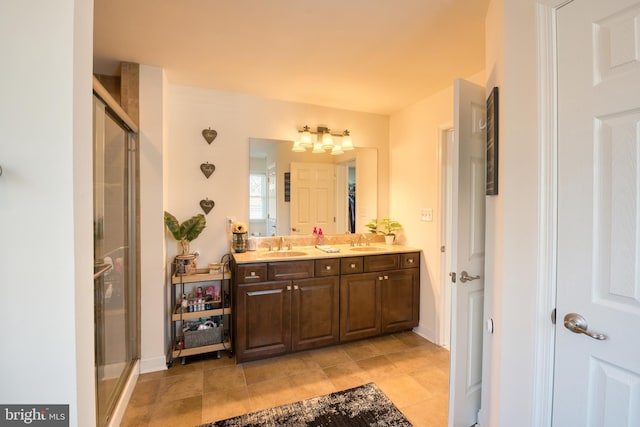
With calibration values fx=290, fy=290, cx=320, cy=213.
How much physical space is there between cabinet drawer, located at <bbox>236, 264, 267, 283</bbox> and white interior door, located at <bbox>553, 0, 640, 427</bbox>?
76.9 inches

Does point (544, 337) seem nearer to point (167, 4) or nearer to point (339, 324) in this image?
point (339, 324)

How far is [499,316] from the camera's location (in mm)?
1321

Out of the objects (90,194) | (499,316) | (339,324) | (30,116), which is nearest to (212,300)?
(339,324)

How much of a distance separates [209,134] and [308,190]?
118cm

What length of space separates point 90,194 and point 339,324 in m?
2.27

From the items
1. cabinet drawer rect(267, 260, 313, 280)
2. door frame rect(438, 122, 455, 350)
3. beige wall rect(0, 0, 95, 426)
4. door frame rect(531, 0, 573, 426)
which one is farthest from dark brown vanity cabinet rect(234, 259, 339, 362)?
door frame rect(531, 0, 573, 426)

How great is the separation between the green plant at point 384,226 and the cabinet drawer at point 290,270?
1.13 meters

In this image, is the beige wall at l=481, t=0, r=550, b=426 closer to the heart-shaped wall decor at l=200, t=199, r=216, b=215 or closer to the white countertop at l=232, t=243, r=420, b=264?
the white countertop at l=232, t=243, r=420, b=264

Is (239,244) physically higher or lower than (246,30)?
lower

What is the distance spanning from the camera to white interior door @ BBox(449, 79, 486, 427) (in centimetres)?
161

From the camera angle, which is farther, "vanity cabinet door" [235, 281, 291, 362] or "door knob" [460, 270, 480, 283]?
"vanity cabinet door" [235, 281, 291, 362]

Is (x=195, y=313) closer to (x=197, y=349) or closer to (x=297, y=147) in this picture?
(x=197, y=349)

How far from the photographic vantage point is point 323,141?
10.5ft

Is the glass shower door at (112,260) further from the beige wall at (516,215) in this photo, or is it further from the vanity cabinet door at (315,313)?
the beige wall at (516,215)
